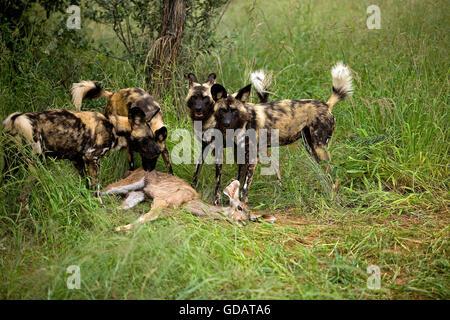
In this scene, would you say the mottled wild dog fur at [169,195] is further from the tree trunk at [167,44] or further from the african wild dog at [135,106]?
the tree trunk at [167,44]

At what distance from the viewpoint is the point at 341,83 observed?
4.70m

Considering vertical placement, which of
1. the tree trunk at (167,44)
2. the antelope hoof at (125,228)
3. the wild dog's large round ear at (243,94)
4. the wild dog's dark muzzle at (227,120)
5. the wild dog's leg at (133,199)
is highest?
the tree trunk at (167,44)

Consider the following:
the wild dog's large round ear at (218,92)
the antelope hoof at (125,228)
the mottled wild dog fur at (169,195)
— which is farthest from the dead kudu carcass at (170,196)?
the wild dog's large round ear at (218,92)

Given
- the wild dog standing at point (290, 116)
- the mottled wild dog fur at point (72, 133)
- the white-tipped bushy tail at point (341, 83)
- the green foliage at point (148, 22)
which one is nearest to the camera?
the mottled wild dog fur at point (72, 133)

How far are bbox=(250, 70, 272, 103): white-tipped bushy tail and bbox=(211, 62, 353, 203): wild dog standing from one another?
0.84ft

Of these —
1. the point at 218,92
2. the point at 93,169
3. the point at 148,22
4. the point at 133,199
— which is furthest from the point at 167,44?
the point at 133,199

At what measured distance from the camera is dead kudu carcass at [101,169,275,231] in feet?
12.7

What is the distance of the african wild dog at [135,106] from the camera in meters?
4.49

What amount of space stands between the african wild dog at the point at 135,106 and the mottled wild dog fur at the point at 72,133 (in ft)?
0.44

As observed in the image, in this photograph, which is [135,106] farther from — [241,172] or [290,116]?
[290,116]

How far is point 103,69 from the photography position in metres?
5.56

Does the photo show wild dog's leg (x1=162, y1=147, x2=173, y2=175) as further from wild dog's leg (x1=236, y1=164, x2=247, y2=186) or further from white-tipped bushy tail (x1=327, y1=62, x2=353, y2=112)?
white-tipped bushy tail (x1=327, y1=62, x2=353, y2=112)
